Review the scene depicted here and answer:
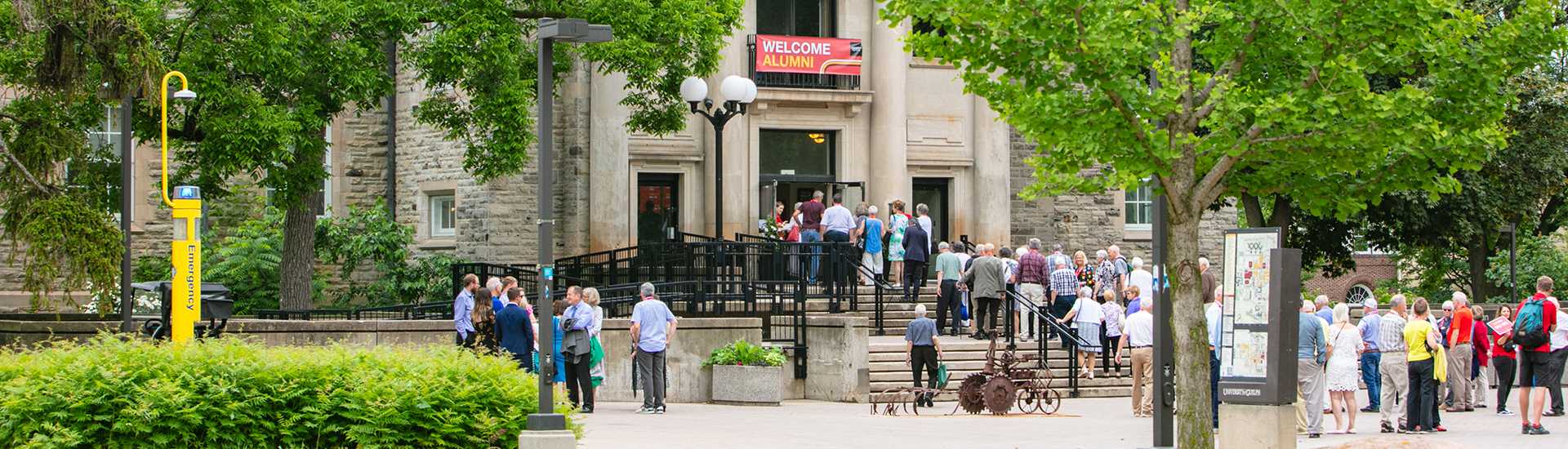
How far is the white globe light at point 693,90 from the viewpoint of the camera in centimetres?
2711

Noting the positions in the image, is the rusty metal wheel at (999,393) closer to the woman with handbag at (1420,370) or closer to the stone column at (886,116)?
the woman with handbag at (1420,370)

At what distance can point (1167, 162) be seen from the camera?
572 inches

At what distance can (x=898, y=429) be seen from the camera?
19.0m

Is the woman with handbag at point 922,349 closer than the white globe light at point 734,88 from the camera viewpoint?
Yes

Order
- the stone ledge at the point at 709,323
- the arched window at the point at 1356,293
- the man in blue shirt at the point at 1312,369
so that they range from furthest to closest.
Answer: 1. the arched window at the point at 1356,293
2. the stone ledge at the point at 709,323
3. the man in blue shirt at the point at 1312,369

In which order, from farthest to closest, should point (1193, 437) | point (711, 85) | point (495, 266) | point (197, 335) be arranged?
1. point (711, 85)
2. point (495, 266)
3. point (197, 335)
4. point (1193, 437)

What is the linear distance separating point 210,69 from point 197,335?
24.4 feet

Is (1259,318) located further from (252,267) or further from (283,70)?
(252,267)

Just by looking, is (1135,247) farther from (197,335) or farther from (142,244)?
(197,335)

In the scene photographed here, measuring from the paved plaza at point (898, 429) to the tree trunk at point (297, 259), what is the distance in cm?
946

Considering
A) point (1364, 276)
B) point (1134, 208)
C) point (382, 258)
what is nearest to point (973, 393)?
point (382, 258)

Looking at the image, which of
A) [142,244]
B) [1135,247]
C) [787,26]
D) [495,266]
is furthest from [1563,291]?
[142,244]

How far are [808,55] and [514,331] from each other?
1534cm

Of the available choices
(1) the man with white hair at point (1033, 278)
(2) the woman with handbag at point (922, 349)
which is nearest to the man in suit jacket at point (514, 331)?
(2) the woman with handbag at point (922, 349)
